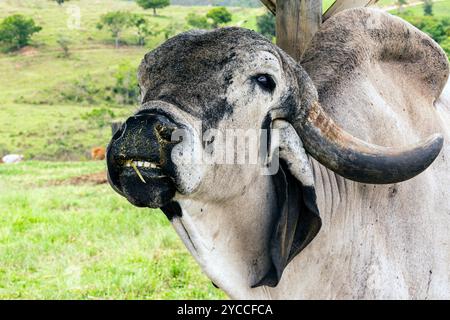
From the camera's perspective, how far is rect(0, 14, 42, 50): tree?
57688 millimetres

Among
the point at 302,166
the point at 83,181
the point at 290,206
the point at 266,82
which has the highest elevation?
the point at 266,82

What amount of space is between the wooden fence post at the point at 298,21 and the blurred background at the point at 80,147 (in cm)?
123

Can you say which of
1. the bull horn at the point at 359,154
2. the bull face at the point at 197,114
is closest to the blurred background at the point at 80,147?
the bull face at the point at 197,114

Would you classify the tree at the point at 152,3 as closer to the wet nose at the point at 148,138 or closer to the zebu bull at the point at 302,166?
the zebu bull at the point at 302,166

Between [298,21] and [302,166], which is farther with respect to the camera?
[298,21]

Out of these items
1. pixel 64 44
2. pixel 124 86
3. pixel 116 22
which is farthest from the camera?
pixel 116 22

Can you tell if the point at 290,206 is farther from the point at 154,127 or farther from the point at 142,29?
the point at 142,29

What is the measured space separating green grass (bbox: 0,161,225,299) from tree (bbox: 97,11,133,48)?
47146 mm

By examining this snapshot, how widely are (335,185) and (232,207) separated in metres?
0.64

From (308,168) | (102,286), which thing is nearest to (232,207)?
(308,168)

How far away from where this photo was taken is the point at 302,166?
326 centimetres

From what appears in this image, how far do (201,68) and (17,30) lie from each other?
59381 millimetres

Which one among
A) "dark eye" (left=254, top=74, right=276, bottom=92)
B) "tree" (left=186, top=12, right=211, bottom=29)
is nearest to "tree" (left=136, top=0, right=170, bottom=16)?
"tree" (left=186, top=12, right=211, bottom=29)

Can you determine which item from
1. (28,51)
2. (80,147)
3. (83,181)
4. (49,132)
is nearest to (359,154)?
(83,181)
